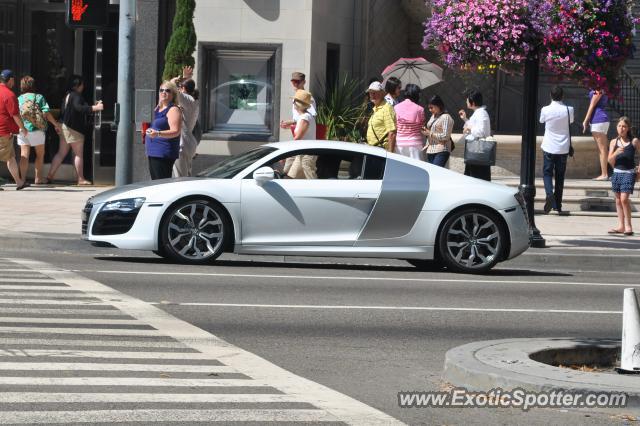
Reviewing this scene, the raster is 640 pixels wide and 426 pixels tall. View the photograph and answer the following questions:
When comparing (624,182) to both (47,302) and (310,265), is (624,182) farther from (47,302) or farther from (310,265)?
(47,302)

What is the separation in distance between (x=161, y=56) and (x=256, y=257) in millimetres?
8561

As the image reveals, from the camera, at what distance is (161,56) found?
76.4ft

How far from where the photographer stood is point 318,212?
1386 cm

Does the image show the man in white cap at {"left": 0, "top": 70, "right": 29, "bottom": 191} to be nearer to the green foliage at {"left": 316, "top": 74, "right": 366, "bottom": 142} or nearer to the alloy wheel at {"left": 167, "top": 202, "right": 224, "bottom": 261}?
the green foliage at {"left": 316, "top": 74, "right": 366, "bottom": 142}

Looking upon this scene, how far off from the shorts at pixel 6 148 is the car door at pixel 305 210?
27.7ft

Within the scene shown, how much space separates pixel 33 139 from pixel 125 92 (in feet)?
19.4

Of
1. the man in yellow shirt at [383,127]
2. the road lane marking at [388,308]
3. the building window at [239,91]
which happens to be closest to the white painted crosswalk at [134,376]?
the road lane marking at [388,308]

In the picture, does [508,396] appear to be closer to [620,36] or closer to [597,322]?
[597,322]

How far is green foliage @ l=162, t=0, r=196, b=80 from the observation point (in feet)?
72.5

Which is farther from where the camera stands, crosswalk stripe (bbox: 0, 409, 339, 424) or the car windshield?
the car windshield

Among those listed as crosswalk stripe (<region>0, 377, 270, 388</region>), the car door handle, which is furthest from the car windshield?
crosswalk stripe (<region>0, 377, 270, 388</region>)

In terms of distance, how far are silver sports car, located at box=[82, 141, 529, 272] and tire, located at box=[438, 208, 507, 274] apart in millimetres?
10

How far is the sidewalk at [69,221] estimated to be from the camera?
16.6 m

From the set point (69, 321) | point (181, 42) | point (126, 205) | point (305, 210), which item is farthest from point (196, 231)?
point (181, 42)
